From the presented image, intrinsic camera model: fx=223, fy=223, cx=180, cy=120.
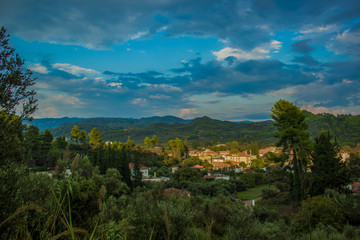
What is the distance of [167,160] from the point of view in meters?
50.4

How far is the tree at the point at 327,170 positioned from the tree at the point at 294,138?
3.37 ft

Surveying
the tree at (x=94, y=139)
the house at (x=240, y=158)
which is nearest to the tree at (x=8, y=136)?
the tree at (x=94, y=139)

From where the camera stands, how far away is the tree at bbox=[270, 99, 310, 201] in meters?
16.0

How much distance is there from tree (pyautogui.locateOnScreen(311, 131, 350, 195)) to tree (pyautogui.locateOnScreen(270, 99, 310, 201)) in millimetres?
1026

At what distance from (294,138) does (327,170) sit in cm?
287

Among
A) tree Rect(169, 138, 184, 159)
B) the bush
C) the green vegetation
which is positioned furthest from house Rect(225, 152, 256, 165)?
the bush

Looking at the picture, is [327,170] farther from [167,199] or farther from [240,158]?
[240,158]

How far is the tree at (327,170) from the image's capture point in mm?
14078

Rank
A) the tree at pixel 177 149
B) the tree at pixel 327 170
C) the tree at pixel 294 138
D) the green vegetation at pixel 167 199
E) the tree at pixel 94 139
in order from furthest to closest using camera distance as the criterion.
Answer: the tree at pixel 177 149
the tree at pixel 94 139
the tree at pixel 294 138
the tree at pixel 327 170
the green vegetation at pixel 167 199

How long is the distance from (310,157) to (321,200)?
25.1 ft

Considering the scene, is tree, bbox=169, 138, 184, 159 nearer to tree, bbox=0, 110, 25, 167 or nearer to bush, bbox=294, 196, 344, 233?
bush, bbox=294, 196, 344, 233

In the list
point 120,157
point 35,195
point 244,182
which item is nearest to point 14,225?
point 35,195

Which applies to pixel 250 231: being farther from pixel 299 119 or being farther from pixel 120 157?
pixel 120 157

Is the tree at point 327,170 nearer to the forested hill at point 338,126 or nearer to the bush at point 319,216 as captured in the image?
the bush at point 319,216
